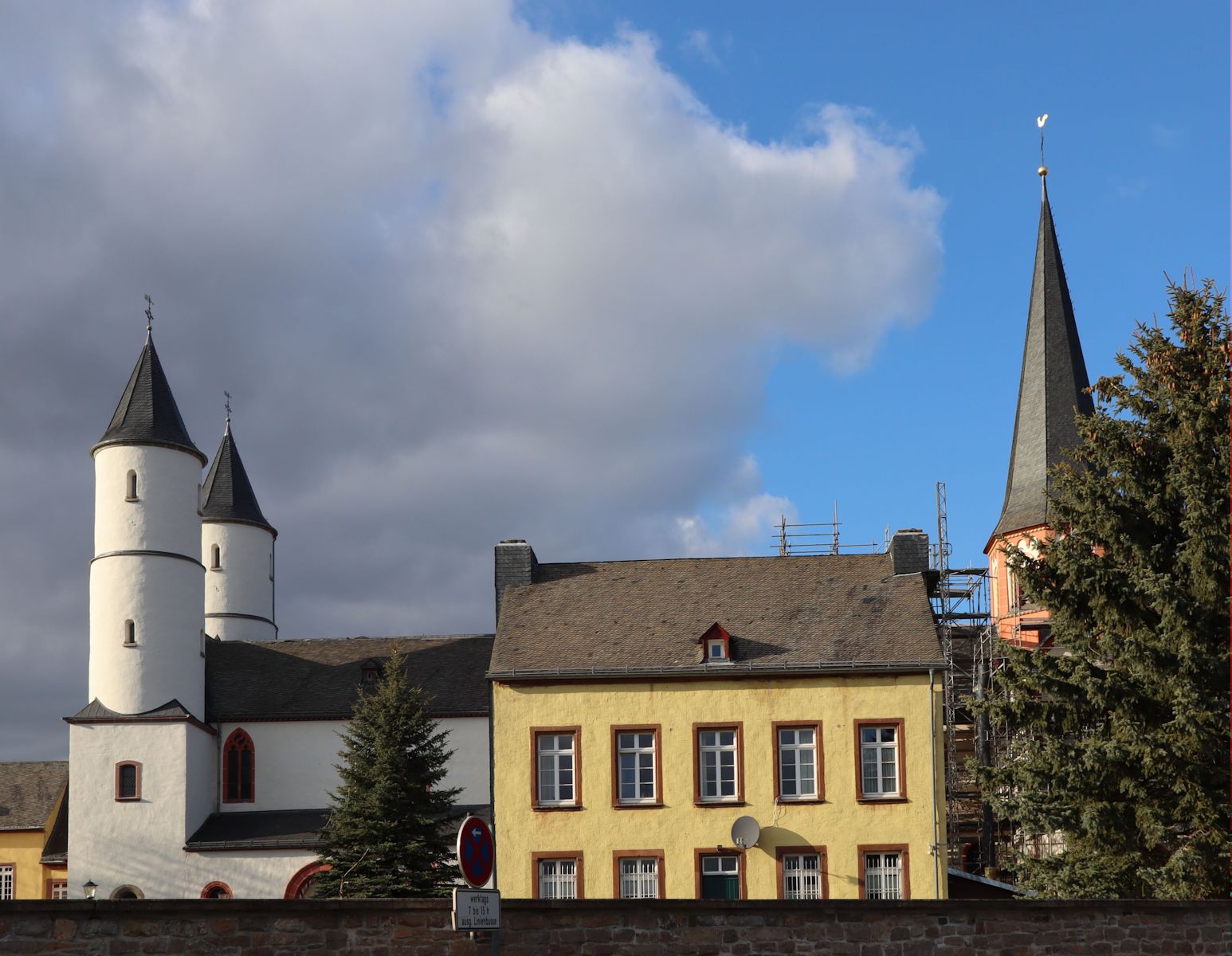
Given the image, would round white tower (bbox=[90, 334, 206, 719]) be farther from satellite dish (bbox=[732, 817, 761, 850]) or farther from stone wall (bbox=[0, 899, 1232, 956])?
stone wall (bbox=[0, 899, 1232, 956])

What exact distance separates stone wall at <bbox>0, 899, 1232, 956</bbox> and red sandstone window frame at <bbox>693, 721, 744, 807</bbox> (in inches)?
704

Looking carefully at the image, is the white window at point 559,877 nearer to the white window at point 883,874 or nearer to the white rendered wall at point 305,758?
the white window at point 883,874

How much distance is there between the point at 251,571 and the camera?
2480 inches

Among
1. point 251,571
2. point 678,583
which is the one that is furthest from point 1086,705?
point 251,571

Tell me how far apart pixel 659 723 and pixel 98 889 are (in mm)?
19563

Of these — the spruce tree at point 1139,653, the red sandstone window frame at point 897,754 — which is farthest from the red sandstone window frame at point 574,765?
the spruce tree at point 1139,653

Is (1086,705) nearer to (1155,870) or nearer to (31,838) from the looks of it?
(1155,870)

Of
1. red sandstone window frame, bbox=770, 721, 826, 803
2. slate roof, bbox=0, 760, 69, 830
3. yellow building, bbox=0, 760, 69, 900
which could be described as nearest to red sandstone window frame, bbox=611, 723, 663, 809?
red sandstone window frame, bbox=770, 721, 826, 803

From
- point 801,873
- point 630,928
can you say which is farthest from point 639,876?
point 630,928

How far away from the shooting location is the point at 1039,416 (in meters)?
49.6

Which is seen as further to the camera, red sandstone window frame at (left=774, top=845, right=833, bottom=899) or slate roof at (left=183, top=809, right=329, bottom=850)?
slate roof at (left=183, top=809, right=329, bottom=850)

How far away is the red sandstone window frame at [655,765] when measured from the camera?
3431 cm

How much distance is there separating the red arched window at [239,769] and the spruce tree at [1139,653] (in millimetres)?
29362

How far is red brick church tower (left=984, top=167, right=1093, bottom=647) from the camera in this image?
154 ft
